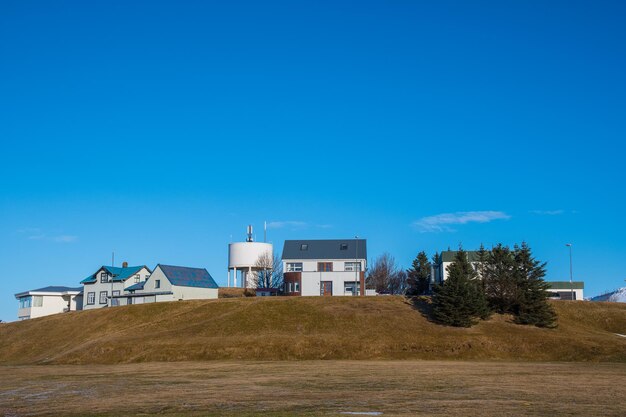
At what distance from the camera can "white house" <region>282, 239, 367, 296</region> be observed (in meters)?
109

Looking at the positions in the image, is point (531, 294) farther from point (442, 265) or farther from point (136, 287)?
point (136, 287)

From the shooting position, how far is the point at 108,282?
11512 centimetres

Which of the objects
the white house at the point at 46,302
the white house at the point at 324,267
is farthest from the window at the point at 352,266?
the white house at the point at 46,302

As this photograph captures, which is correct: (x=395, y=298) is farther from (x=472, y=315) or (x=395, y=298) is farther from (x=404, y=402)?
(x=404, y=402)

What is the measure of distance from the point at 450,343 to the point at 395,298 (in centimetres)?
2219

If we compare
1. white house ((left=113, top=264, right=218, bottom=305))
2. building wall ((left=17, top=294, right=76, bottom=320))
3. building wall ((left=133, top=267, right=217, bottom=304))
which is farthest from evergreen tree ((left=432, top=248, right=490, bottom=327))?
building wall ((left=17, top=294, right=76, bottom=320))

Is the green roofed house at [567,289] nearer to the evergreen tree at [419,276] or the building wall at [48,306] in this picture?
the evergreen tree at [419,276]

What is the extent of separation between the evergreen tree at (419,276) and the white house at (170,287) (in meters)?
36.5

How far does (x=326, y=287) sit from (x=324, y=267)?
7555mm

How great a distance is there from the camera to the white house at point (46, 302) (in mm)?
121269

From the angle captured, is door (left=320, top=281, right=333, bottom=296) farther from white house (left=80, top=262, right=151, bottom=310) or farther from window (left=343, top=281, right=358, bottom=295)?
white house (left=80, top=262, right=151, bottom=310)

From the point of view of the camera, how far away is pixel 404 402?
95.7ft

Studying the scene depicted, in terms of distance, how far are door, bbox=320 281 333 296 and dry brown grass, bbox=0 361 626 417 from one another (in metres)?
55.6

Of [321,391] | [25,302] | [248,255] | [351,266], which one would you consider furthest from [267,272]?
[321,391]
